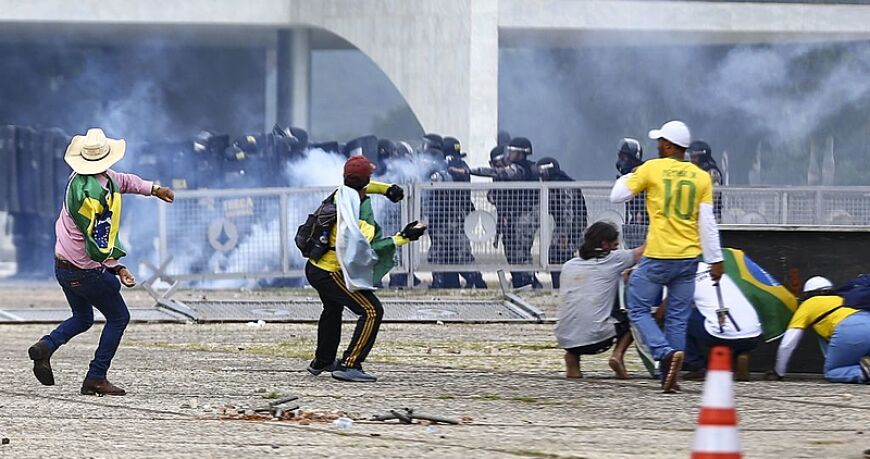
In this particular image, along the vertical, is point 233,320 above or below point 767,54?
below

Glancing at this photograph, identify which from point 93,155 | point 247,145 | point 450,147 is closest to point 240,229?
point 247,145

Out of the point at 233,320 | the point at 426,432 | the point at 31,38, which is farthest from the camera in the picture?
the point at 31,38

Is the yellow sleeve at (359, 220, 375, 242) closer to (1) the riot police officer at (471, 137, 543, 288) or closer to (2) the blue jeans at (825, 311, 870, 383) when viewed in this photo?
(2) the blue jeans at (825, 311, 870, 383)

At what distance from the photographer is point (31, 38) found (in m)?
39.5

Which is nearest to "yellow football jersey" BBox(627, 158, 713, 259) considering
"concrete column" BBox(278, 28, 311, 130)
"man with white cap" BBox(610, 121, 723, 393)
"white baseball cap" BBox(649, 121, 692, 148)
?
"man with white cap" BBox(610, 121, 723, 393)

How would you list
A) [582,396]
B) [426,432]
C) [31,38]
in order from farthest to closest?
1. [31,38]
2. [582,396]
3. [426,432]

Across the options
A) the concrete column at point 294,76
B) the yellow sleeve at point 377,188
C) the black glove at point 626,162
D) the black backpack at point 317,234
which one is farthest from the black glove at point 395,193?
the concrete column at point 294,76

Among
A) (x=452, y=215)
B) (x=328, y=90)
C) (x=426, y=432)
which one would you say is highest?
(x=328, y=90)

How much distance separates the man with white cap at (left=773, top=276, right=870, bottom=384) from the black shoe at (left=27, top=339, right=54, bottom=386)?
439cm

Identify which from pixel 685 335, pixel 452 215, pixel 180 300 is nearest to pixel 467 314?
pixel 452 215

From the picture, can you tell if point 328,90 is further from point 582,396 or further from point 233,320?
point 582,396

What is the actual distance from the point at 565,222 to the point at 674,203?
24.7 feet

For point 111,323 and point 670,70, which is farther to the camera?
point 670,70

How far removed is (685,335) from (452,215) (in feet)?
25.0
